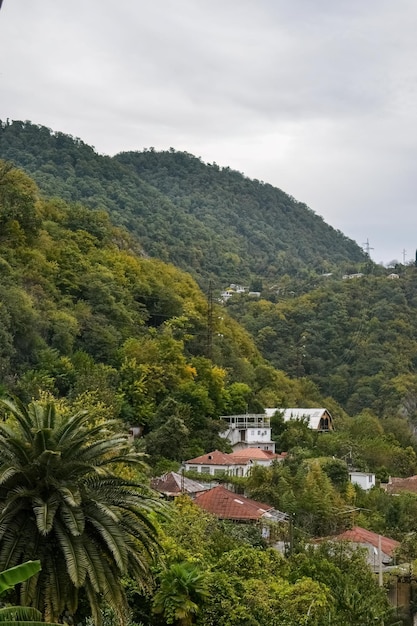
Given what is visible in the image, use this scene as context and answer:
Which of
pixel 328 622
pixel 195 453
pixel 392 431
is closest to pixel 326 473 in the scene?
pixel 195 453

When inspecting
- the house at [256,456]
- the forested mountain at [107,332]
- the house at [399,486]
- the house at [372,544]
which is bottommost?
the house at [372,544]

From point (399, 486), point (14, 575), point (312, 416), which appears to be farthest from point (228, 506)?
point (14, 575)

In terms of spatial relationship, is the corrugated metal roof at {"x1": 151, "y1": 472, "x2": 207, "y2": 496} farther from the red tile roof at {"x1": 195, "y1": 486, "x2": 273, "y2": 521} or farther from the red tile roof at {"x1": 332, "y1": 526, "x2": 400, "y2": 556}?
the red tile roof at {"x1": 332, "y1": 526, "x2": 400, "y2": 556}

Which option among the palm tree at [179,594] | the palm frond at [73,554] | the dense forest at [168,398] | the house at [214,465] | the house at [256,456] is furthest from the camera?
the house at [256,456]

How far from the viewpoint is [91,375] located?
46688 millimetres

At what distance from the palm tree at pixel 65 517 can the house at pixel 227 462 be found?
31.0 m

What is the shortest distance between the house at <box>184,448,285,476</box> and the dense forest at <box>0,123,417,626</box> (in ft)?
4.41

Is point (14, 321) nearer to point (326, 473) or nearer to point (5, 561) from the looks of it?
point (326, 473)

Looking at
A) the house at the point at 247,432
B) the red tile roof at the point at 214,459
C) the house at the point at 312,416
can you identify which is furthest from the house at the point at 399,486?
the red tile roof at the point at 214,459

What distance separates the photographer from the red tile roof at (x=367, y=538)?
37438mm

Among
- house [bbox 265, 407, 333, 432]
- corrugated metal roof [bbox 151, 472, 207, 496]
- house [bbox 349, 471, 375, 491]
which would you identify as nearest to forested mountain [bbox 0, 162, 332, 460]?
house [bbox 265, 407, 333, 432]

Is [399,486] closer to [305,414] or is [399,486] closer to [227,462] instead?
[227,462]

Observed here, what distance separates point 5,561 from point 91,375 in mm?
32674

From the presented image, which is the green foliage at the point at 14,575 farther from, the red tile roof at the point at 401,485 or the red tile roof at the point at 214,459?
the red tile roof at the point at 401,485
